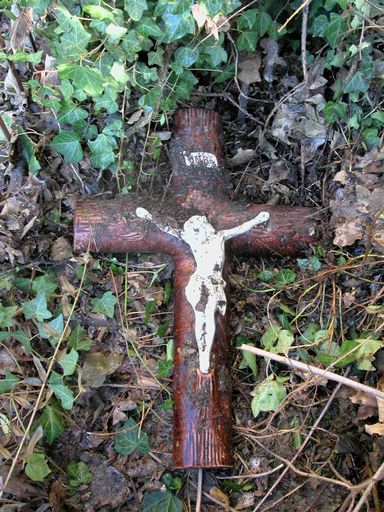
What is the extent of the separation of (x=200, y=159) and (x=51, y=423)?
1.24m

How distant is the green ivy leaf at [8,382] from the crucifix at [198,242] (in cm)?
58

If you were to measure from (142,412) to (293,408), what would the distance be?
62 centimetres

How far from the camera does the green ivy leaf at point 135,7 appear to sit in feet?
6.98

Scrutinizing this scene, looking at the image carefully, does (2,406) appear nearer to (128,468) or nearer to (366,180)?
(128,468)

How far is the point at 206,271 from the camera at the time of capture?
2.31m

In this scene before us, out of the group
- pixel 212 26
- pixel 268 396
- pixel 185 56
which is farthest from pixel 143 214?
pixel 268 396

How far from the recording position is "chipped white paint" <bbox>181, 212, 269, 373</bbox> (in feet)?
7.30

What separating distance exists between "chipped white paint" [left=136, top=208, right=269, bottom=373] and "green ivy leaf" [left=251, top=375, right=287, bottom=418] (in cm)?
27

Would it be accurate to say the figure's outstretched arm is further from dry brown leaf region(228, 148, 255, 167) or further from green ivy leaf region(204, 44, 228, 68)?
green ivy leaf region(204, 44, 228, 68)

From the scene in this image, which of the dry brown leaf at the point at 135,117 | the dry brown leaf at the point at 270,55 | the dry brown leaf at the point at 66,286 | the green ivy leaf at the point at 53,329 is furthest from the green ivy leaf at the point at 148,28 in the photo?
the green ivy leaf at the point at 53,329

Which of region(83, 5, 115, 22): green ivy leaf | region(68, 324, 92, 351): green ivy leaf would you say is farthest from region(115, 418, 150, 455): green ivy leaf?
region(83, 5, 115, 22): green ivy leaf

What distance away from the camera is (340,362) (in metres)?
2.22

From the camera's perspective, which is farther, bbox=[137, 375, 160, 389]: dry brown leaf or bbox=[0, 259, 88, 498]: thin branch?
bbox=[137, 375, 160, 389]: dry brown leaf

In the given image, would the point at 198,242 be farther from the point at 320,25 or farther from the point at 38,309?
the point at 320,25
